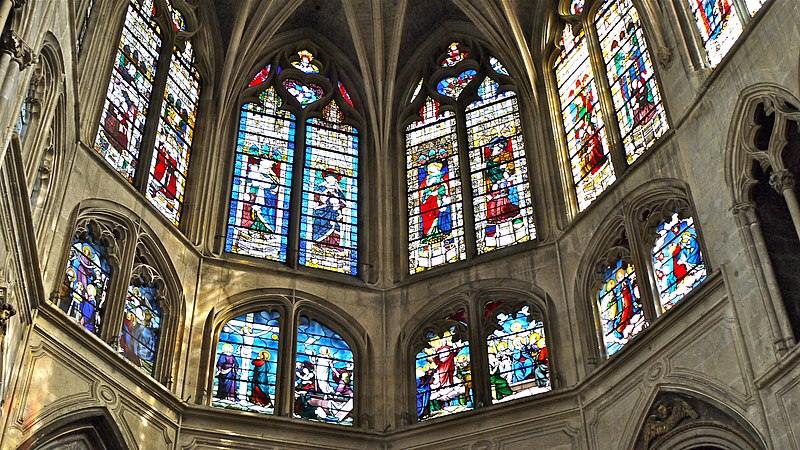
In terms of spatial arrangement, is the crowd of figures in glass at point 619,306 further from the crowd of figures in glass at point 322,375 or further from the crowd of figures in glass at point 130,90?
the crowd of figures in glass at point 130,90

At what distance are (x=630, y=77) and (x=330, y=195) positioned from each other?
5.90 meters

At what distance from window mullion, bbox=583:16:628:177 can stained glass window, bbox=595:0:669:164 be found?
7 cm

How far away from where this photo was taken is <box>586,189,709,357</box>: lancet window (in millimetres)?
13120

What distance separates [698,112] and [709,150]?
71 cm

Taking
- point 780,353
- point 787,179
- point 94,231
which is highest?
point 94,231

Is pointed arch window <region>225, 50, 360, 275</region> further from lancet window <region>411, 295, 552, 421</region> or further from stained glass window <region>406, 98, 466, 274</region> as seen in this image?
lancet window <region>411, 295, 552, 421</region>

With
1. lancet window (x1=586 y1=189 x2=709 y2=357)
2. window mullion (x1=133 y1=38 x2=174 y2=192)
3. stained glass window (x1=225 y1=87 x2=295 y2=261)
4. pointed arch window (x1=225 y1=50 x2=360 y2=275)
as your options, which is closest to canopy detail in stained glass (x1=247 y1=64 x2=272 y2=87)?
pointed arch window (x1=225 y1=50 x2=360 y2=275)

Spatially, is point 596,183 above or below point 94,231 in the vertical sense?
above

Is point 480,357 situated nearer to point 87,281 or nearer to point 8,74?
point 87,281

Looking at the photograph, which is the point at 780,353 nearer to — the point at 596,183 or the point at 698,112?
the point at 698,112

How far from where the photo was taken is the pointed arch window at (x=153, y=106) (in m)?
15.4

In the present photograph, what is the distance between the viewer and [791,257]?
11492 millimetres

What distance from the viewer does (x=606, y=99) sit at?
16000mm

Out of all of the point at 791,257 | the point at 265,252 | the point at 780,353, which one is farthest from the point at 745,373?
the point at 265,252
